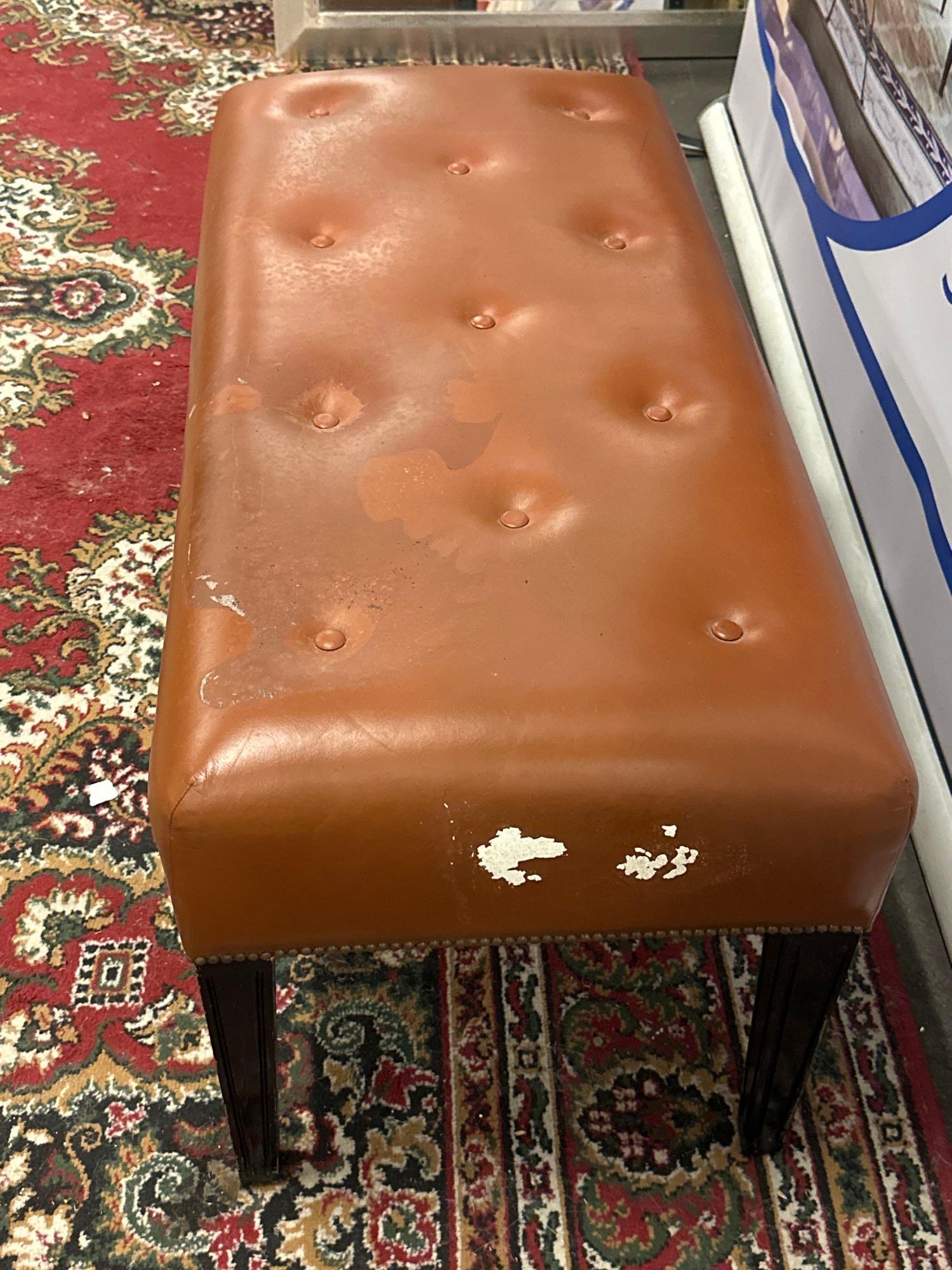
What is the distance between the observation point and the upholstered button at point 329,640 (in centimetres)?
80

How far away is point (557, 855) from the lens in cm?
77

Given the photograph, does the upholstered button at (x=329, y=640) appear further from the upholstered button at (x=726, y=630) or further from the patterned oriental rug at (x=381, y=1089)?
the patterned oriental rug at (x=381, y=1089)

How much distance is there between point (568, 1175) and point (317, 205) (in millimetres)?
827

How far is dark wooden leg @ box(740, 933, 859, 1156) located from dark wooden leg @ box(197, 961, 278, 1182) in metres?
0.35

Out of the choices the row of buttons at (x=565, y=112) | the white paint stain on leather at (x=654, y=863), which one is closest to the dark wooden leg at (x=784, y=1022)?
the white paint stain on leather at (x=654, y=863)

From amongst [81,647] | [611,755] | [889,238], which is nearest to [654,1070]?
[611,755]

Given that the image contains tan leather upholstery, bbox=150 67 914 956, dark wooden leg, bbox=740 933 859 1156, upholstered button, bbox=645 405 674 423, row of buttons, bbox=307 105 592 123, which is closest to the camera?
tan leather upholstery, bbox=150 67 914 956

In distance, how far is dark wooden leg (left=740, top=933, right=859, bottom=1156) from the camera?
0.86 metres

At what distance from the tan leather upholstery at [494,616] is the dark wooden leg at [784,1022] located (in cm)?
5

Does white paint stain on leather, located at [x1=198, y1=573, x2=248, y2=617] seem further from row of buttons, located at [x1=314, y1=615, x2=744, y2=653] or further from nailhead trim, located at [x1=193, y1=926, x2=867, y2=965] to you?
nailhead trim, located at [x1=193, y1=926, x2=867, y2=965]

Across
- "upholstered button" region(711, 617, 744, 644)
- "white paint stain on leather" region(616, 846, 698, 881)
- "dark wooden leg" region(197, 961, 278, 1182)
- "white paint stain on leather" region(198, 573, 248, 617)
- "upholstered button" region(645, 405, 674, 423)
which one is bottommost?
"dark wooden leg" region(197, 961, 278, 1182)

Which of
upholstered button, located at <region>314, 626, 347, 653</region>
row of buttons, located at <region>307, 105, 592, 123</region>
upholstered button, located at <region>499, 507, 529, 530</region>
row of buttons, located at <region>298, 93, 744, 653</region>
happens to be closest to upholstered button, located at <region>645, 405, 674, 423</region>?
row of buttons, located at <region>298, 93, 744, 653</region>

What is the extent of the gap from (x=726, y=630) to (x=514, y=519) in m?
0.17

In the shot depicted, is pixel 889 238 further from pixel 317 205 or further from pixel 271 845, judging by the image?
pixel 271 845
